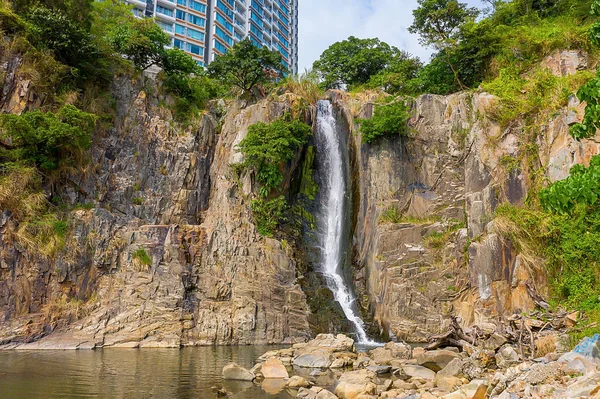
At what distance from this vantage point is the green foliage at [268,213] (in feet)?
87.9

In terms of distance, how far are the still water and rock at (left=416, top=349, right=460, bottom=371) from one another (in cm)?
591

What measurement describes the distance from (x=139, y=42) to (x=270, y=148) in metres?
13.0

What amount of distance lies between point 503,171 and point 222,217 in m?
15.0

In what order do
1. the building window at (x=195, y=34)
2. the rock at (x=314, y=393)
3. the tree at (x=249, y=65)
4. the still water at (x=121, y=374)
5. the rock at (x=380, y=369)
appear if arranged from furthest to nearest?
the building window at (x=195, y=34), the tree at (x=249, y=65), the rock at (x=380, y=369), the still water at (x=121, y=374), the rock at (x=314, y=393)

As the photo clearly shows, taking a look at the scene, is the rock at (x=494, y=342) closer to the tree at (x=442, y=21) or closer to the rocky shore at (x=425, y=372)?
the rocky shore at (x=425, y=372)

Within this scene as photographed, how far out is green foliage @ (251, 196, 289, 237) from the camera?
26.8 metres

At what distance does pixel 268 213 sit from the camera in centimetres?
2723

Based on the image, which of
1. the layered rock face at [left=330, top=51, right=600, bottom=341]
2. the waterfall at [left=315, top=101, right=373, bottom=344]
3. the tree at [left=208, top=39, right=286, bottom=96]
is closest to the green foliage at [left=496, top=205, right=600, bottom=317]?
the layered rock face at [left=330, top=51, right=600, bottom=341]

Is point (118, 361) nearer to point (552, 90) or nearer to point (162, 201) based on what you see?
point (162, 201)

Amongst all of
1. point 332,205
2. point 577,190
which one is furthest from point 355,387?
point 332,205

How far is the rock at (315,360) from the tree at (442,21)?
21.8 meters

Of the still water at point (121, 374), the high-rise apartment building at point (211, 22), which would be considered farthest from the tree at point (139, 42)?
the high-rise apartment building at point (211, 22)

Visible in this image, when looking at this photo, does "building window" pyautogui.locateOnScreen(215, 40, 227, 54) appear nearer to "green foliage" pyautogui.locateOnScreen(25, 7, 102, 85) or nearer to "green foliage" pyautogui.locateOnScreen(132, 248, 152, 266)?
"green foliage" pyautogui.locateOnScreen(25, 7, 102, 85)

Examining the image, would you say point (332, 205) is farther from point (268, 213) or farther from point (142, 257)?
point (142, 257)
